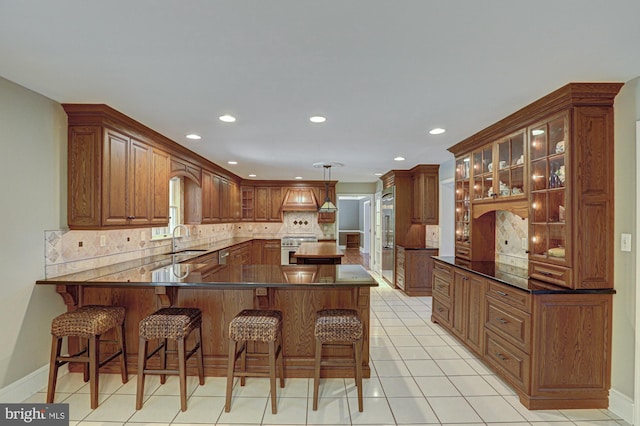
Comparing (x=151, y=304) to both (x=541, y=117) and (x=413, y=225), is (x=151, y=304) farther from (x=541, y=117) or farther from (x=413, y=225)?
(x=413, y=225)

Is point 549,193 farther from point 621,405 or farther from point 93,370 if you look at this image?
point 93,370

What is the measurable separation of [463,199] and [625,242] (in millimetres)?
1861

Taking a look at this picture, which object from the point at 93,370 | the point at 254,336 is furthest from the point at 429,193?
the point at 93,370

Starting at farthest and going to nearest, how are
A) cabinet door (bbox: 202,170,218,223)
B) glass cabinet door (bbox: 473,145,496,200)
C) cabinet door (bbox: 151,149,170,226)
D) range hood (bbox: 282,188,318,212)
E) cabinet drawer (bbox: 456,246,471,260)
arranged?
range hood (bbox: 282,188,318,212), cabinet door (bbox: 202,170,218,223), cabinet drawer (bbox: 456,246,471,260), cabinet door (bbox: 151,149,170,226), glass cabinet door (bbox: 473,145,496,200)

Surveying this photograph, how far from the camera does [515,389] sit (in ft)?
8.22

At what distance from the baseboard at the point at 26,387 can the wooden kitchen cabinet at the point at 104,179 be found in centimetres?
119

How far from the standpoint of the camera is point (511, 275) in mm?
2896

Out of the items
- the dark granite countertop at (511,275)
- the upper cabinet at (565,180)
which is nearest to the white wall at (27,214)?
the dark granite countertop at (511,275)

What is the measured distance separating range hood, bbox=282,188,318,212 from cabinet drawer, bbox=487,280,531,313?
517cm

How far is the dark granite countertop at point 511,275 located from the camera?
2.31 metres

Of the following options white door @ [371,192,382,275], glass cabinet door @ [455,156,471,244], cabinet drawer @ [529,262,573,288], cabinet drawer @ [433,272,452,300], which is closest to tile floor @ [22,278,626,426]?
cabinet drawer @ [433,272,452,300]

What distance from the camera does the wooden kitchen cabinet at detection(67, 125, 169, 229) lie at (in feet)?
9.25

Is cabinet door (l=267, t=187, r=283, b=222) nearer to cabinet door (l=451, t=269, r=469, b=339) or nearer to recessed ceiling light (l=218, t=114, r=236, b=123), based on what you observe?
recessed ceiling light (l=218, t=114, r=236, b=123)

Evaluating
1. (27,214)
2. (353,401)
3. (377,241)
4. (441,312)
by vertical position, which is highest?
(27,214)
